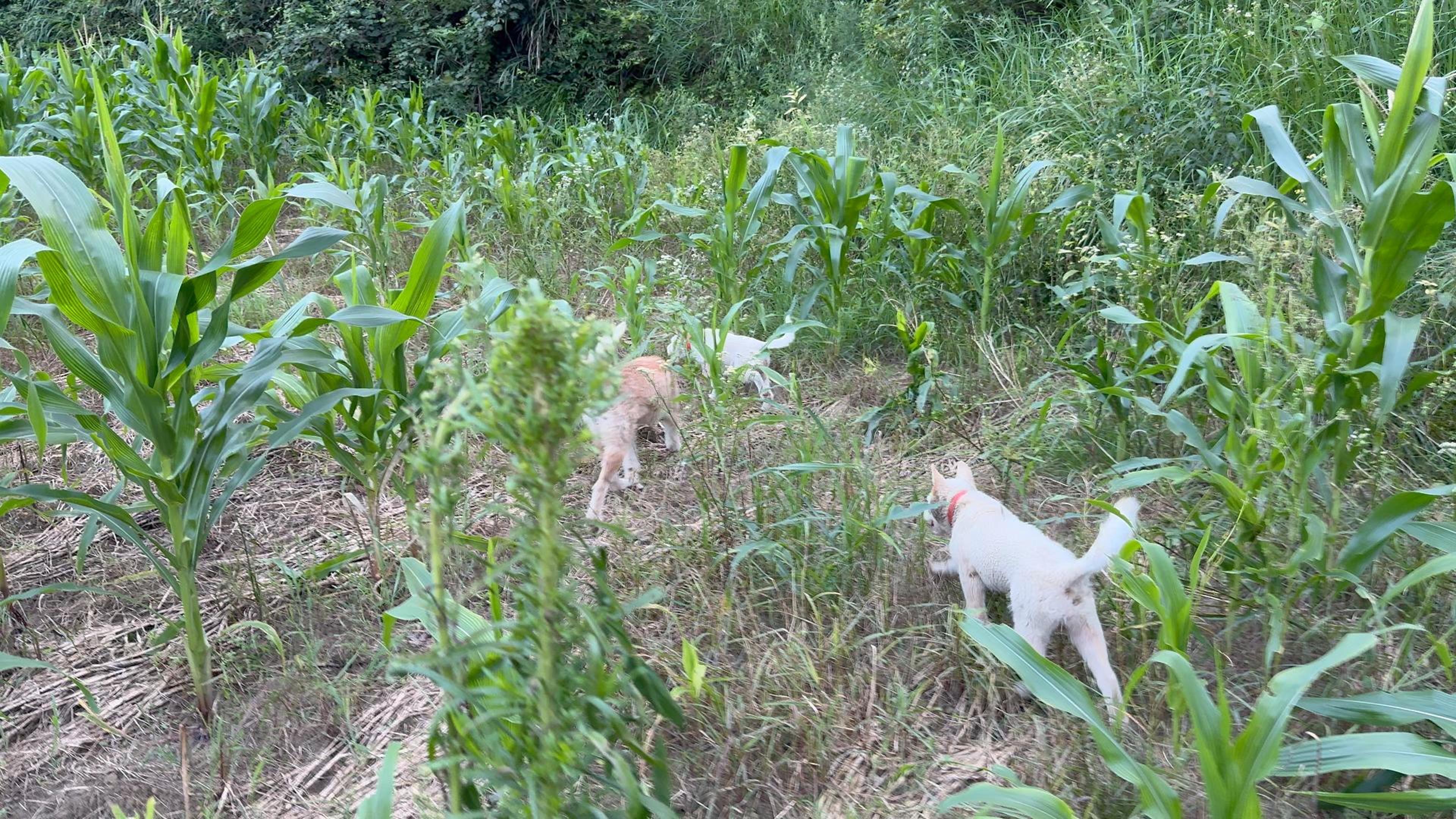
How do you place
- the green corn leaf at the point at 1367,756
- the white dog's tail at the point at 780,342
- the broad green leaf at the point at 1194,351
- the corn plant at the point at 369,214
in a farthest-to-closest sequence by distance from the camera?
Answer: the corn plant at the point at 369,214 < the white dog's tail at the point at 780,342 < the broad green leaf at the point at 1194,351 < the green corn leaf at the point at 1367,756

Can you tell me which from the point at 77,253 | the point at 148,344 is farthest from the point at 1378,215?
the point at 77,253

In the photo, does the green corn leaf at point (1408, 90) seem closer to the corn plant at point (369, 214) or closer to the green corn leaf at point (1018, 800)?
the green corn leaf at point (1018, 800)

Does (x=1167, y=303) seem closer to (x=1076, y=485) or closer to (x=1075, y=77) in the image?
(x=1076, y=485)

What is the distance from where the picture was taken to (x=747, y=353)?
359 cm

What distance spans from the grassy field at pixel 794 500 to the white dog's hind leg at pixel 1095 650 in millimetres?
85

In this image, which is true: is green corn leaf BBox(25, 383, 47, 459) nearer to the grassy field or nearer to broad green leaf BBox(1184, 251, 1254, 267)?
the grassy field

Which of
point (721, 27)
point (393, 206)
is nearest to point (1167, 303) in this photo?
point (393, 206)

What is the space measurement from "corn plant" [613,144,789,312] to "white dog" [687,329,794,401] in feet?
1.35

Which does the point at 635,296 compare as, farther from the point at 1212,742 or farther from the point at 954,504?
the point at 1212,742

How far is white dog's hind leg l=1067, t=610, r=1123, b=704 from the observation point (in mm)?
2094

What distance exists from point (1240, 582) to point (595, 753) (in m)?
1.67

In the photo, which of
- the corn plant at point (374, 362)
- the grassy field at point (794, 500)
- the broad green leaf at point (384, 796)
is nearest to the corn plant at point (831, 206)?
the grassy field at point (794, 500)

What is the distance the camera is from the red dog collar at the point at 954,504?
8.48 ft

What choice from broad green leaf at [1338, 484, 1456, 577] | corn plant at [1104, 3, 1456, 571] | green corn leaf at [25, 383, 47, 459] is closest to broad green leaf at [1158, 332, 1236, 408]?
corn plant at [1104, 3, 1456, 571]
